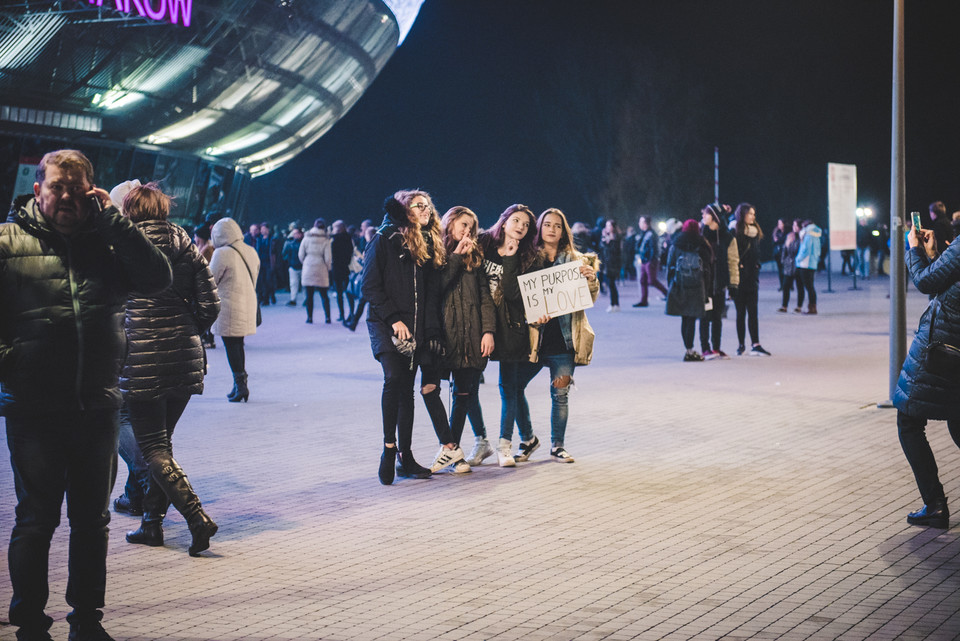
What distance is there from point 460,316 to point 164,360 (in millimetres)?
2332

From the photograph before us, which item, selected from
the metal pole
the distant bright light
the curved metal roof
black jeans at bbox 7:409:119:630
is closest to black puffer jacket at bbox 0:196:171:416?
black jeans at bbox 7:409:119:630

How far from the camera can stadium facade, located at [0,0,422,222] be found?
3042cm

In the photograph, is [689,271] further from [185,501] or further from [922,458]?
[185,501]

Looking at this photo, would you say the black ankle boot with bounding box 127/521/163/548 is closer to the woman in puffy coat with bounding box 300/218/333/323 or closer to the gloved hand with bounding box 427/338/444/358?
the gloved hand with bounding box 427/338/444/358

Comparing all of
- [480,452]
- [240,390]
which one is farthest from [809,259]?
[480,452]

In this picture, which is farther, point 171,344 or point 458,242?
point 458,242

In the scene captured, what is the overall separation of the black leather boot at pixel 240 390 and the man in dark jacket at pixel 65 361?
7.07 meters

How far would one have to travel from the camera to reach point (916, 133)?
54.1m

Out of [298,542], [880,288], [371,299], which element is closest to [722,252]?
[371,299]

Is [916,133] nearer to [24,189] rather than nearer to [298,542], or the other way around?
[24,189]

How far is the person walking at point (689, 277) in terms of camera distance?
1413 centimetres

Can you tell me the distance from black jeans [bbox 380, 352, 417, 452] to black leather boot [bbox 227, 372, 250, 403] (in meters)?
Answer: 4.15

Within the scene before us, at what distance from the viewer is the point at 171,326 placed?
6.02m

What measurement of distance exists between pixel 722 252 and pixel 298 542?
10.1 m
